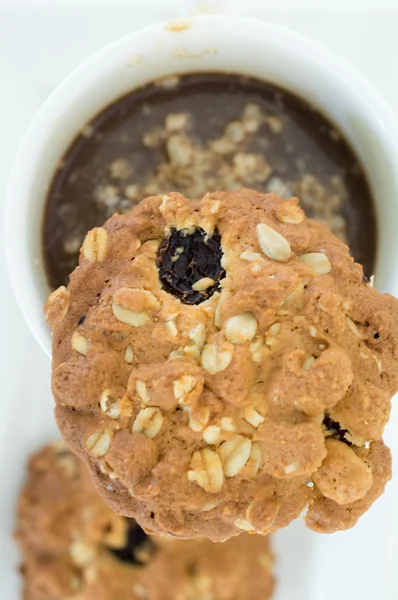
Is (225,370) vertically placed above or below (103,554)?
above

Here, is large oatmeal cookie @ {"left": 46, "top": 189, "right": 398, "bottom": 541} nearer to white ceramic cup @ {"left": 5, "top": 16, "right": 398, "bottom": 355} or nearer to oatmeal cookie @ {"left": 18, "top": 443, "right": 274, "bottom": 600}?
white ceramic cup @ {"left": 5, "top": 16, "right": 398, "bottom": 355}

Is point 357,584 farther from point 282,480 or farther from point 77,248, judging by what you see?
point 77,248

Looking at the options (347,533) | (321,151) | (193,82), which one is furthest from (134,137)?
(347,533)

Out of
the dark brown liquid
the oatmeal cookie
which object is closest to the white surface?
the oatmeal cookie

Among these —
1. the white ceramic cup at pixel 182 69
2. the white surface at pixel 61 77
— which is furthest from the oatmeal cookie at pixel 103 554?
the white ceramic cup at pixel 182 69

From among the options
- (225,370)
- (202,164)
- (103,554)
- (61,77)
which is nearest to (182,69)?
(202,164)

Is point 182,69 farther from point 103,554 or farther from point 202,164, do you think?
point 103,554
